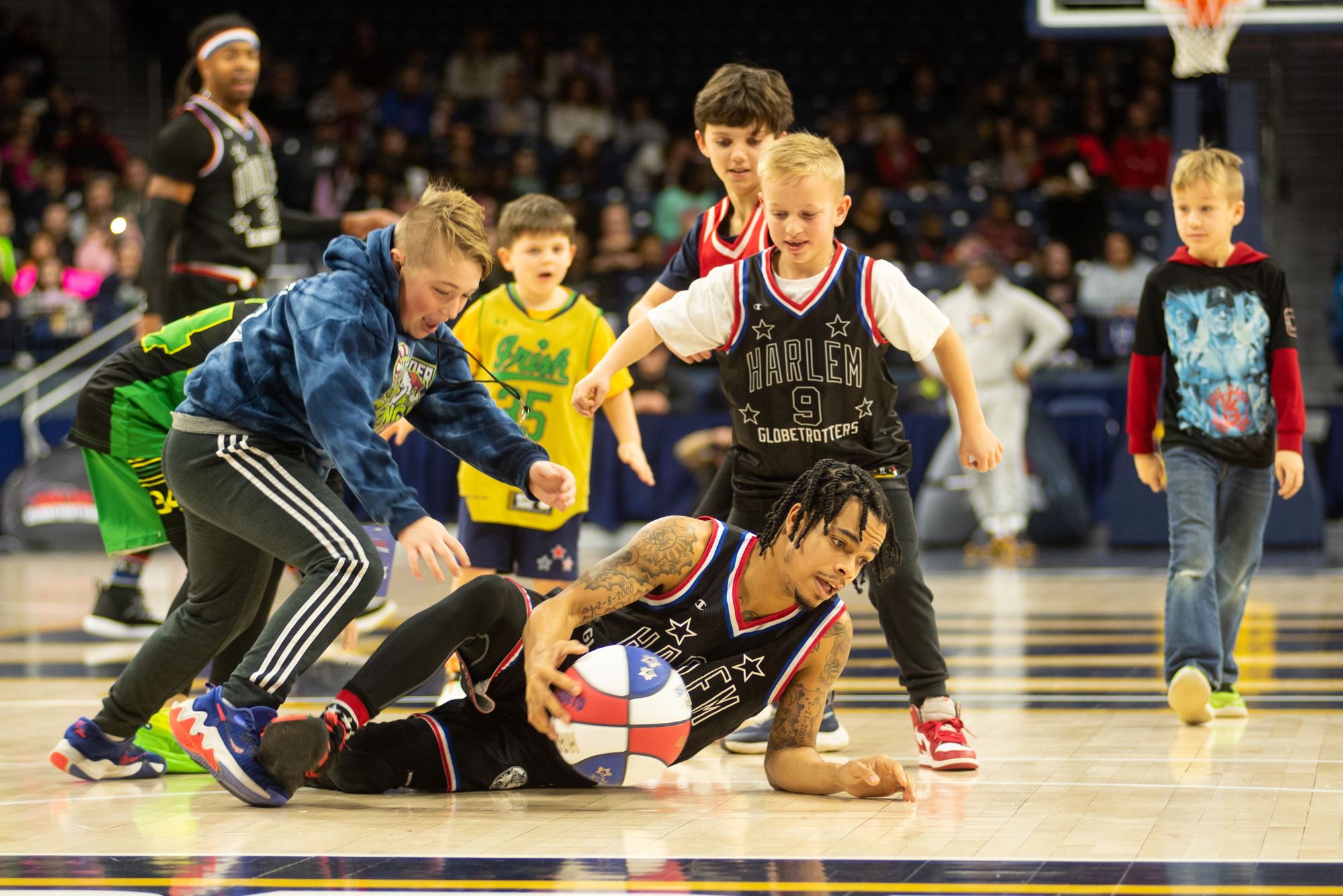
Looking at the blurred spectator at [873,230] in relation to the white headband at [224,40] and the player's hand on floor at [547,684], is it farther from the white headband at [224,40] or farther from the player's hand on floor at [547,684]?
the player's hand on floor at [547,684]

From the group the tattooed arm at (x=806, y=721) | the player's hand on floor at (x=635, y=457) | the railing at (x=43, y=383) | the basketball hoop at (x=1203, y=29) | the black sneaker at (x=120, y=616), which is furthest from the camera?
the railing at (x=43, y=383)

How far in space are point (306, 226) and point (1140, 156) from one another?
12.0 m

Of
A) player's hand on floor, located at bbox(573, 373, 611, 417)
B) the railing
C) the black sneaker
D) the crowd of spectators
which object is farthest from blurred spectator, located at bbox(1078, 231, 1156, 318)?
player's hand on floor, located at bbox(573, 373, 611, 417)

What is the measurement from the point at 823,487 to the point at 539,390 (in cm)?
237

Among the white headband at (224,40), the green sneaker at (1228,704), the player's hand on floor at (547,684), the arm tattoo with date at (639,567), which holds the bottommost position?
the green sneaker at (1228,704)

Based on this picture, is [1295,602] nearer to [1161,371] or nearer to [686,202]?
[1161,371]

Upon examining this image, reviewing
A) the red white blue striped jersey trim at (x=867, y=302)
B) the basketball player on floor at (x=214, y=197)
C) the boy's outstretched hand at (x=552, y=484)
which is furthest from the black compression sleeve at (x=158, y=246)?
the red white blue striped jersey trim at (x=867, y=302)

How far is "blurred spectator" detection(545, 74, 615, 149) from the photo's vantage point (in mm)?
18609

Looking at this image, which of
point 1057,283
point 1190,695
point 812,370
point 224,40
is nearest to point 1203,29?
point 1057,283

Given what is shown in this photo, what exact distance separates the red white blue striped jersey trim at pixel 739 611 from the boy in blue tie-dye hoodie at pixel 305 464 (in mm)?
466

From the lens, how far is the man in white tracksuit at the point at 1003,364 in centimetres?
1170

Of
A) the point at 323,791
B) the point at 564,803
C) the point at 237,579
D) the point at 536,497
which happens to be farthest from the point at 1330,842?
the point at 237,579

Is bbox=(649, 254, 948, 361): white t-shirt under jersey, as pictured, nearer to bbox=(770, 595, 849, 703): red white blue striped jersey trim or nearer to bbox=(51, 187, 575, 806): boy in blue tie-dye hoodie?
bbox=(51, 187, 575, 806): boy in blue tie-dye hoodie

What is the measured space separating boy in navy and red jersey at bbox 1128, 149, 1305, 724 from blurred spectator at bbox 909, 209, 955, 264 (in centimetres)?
990
